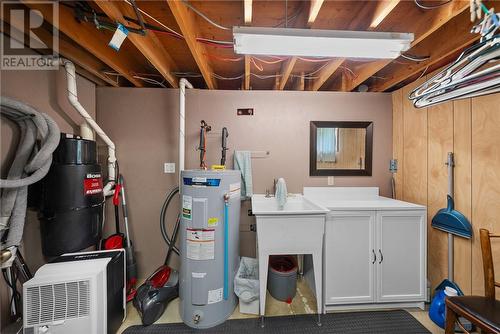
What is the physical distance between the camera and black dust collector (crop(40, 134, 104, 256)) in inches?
58.3

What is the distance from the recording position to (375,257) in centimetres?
178

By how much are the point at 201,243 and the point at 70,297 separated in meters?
0.89

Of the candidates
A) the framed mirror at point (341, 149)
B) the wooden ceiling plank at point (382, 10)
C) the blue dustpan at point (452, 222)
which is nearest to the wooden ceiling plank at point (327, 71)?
the wooden ceiling plank at point (382, 10)

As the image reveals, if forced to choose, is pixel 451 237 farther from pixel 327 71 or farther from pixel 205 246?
pixel 205 246

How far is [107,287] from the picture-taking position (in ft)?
4.79

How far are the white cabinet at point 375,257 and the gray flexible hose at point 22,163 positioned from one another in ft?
7.56

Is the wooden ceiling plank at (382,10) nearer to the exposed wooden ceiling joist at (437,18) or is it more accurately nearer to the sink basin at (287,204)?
the exposed wooden ceiling joist at (437,18)

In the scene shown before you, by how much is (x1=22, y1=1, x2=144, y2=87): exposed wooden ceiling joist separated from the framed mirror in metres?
2.19

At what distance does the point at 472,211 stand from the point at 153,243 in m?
3.19

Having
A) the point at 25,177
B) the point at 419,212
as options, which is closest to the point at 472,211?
the point at 419,212

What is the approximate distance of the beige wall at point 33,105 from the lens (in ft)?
4.53

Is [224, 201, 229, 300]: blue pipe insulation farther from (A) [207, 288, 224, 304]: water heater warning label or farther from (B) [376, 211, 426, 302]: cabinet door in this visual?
(B) [376, 211, 426, 302]: cabinet door

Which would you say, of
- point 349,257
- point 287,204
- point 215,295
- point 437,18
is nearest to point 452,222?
point 349,257

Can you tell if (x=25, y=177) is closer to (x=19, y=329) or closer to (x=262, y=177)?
(x=19, y=329)
